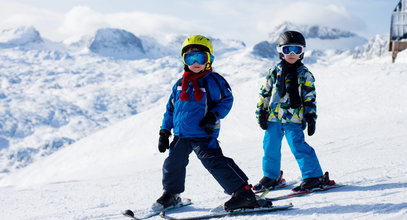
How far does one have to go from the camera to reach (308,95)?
4059 millimetres

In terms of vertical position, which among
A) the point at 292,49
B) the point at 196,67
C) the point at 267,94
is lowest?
the point at 267,94

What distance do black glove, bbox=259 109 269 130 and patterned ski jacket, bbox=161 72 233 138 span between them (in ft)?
2.57

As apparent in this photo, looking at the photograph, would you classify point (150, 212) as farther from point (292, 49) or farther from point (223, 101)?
point (292, 49)

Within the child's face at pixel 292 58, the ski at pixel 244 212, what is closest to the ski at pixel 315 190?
the ski at pixel 244 212

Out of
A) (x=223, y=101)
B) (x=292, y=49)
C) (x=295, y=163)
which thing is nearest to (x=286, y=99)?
(x=292, y=49)

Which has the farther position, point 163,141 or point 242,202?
point 163,141

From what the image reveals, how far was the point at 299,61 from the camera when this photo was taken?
169 inches

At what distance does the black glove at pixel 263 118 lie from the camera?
14.1ft

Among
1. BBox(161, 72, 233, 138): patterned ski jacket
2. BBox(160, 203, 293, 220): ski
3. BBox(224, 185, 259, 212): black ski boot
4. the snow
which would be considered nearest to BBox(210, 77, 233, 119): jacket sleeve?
BBox(161, 72, 233, 138): patterned ski jacket

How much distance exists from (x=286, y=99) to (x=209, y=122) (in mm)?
1162

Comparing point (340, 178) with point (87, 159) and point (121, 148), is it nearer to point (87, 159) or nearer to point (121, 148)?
point (121, 148)

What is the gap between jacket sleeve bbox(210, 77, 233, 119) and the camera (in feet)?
11.7

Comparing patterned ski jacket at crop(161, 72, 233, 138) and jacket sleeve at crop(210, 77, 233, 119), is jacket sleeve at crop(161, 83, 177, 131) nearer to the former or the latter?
patterned ski jacket at crop(161, 72, 233, 138)

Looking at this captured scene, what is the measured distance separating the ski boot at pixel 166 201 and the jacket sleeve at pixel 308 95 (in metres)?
1.64
